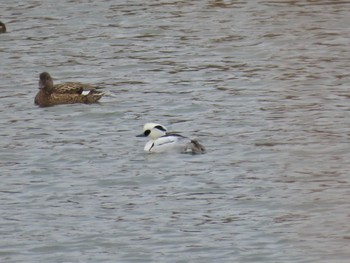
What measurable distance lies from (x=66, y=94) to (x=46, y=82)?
0.31 m

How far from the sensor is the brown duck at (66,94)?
18.2m

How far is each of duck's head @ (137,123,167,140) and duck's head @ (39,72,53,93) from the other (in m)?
2.85

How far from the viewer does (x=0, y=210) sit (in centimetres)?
1296

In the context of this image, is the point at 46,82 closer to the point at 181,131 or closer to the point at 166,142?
the point at 181,131

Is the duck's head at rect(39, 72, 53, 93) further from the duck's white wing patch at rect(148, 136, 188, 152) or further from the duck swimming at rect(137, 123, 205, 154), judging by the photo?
the duck's white wing patch at rect(148, 136, 188, 152)

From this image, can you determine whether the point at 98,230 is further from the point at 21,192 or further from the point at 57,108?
the point at 57,108

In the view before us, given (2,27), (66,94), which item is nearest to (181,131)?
(66,94)

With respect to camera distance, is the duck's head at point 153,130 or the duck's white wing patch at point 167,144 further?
the duck's head at point 153,130

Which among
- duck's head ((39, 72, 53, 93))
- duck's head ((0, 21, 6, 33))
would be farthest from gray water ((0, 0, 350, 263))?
duck's head ((39, 72, 53, 93))

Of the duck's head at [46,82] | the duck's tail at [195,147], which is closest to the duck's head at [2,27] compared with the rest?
the duck's head at [46,82]

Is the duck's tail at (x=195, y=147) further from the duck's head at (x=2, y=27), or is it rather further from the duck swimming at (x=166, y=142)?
the duck's head at (x=2, y=27)

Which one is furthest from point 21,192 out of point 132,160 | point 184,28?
point 184,28

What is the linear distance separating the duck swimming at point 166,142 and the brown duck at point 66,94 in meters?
2.70

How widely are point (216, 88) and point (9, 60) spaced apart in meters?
3.62
